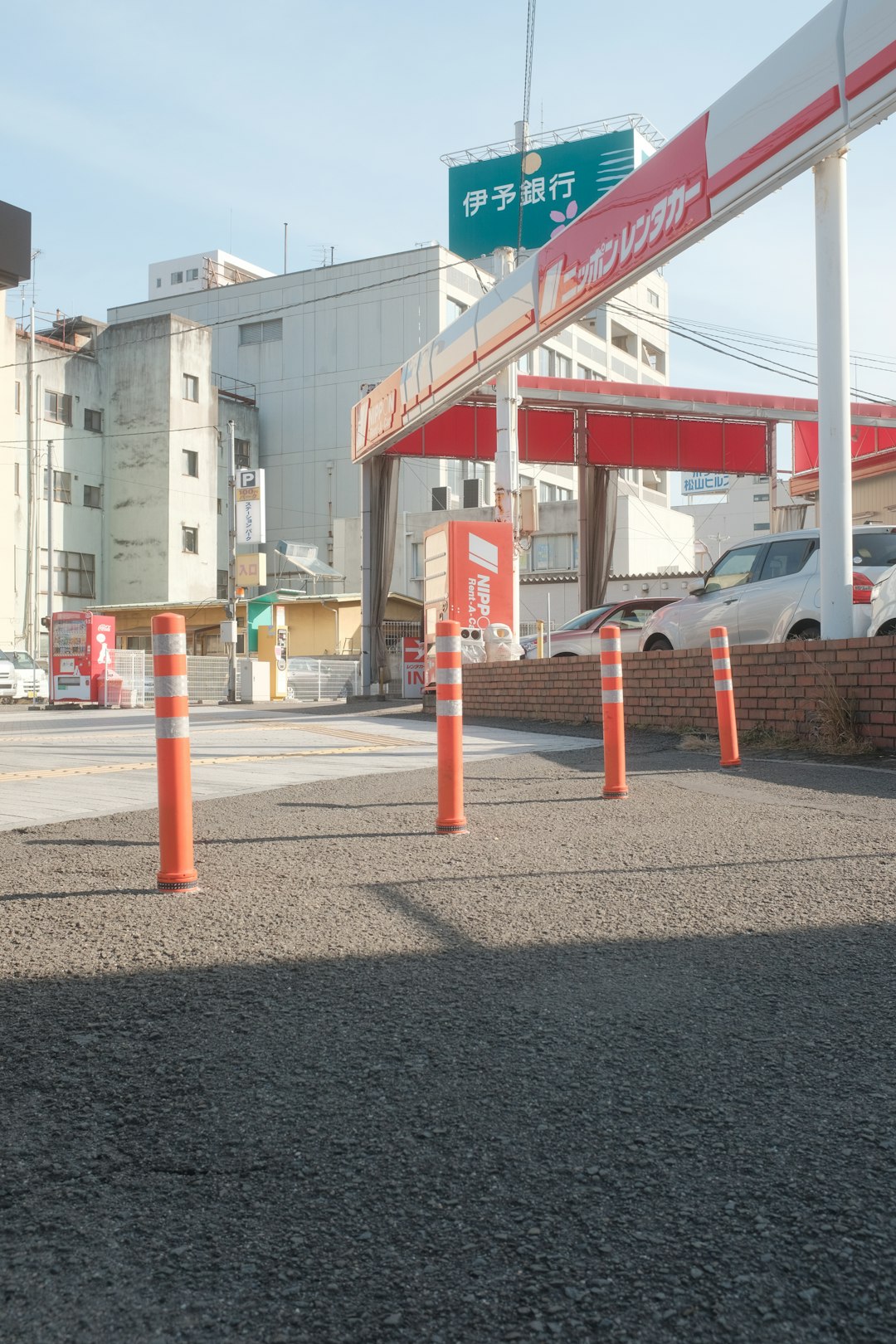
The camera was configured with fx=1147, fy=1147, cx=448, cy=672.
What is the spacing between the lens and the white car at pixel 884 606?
→ 981 centimetres

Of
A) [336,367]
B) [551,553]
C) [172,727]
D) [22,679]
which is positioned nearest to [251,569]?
[22,679]

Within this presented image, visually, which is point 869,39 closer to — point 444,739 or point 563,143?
point 444,739

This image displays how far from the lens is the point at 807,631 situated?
12.2m

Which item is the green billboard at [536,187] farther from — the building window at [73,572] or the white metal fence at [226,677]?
the building window at [73,572]

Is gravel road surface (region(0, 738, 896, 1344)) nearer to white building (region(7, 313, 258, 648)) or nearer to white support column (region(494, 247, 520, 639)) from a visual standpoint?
white support column (region(494, 247, 520, 639))

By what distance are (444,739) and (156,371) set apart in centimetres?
4519

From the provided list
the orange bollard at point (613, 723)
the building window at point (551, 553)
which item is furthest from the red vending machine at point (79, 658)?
the orange bollard at point (613, 723)

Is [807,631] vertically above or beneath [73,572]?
beneath

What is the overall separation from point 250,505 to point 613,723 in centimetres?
2858

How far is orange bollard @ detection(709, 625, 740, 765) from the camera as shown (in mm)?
9031

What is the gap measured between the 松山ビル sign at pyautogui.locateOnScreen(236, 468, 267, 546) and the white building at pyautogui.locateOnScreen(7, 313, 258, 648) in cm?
1450

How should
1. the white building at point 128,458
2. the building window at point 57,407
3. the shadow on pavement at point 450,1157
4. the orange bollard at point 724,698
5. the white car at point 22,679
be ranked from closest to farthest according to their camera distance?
the shadow on pavement at point 450,1157 → the orange bollard at point 724,698 → the white car at point 22,679 → the building window at point 57,407 → the white building at point 128,458

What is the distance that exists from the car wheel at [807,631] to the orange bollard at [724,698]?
3.25 m

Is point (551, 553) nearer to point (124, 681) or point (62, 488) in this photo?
point (62, 488)
